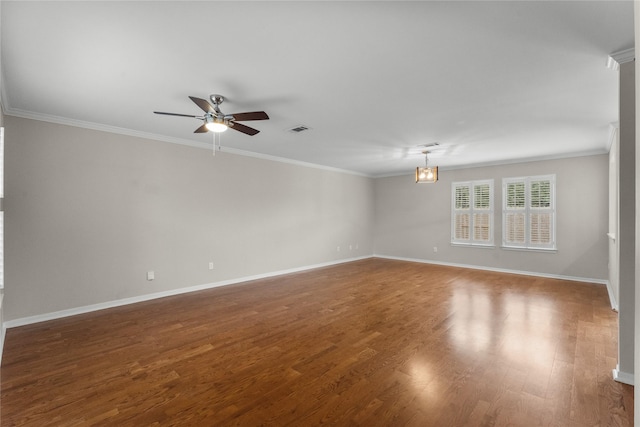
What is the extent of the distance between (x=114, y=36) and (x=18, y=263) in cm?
318

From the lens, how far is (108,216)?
155 inches

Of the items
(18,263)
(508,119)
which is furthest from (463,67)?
(18,263)

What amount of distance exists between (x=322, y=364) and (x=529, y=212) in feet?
20.2

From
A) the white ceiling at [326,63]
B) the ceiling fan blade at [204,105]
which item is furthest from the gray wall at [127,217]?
the ceiling fan blade at [204,105]

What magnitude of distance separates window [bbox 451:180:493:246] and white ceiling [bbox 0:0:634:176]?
8.95 ft

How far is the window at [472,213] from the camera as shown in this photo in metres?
6.66

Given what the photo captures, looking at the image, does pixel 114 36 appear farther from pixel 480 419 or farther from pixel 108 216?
pixel 480 419

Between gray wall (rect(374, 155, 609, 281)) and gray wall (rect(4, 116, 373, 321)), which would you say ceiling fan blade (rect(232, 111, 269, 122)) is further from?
gray wall (rect(374, 155, 609, 281))

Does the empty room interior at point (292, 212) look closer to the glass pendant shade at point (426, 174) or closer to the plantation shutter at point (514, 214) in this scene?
the plantation shutter at point (514, 214)

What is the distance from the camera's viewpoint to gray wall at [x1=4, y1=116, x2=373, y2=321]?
132 inches

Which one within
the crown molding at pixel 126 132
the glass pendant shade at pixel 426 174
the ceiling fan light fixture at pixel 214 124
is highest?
the crown molding at pixel 126 132

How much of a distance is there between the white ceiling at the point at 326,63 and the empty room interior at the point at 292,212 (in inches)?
0.8

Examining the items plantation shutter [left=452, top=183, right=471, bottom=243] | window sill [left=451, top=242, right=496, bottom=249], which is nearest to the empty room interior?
window sill [left=451, top=242, right=496, bottom=249]

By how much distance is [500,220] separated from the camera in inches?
254
